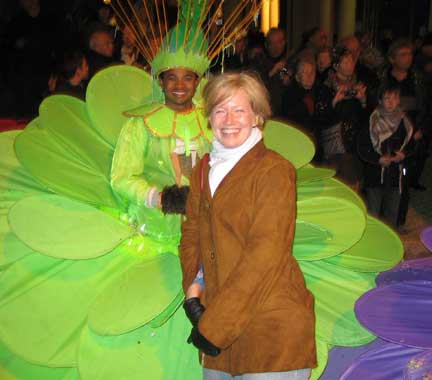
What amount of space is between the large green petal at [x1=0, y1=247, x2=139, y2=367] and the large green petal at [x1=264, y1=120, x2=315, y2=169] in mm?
986

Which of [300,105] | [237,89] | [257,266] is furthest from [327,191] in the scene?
[300,105]

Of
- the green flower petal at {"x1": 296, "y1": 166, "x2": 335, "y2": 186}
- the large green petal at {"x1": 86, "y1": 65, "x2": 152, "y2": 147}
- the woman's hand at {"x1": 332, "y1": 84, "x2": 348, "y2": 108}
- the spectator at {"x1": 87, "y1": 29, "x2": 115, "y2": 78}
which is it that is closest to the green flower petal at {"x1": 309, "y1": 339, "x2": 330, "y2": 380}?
the green flower petal at {"x1": 296, "y1": 166, "x2": 335, "y2": 186}

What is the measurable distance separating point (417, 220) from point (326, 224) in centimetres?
331

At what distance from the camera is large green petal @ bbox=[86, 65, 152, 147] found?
276 centimetres

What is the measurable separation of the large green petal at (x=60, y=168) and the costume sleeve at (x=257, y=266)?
1.10 meters

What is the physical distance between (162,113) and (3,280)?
0.94 m

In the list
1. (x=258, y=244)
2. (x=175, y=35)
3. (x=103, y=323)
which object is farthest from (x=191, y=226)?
(x=175, y=35)

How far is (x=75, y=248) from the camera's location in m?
2.14

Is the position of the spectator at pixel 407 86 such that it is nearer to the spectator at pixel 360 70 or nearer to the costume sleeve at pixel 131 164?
the spectator at pixel 360 70

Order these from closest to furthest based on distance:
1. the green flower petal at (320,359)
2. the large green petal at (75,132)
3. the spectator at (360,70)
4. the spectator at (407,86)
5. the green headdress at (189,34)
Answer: the green flower petal at (320,359)
the green headdress at (189,34)
the large green petal at (75,132)
the spectator at (407,86)
the spectator at (360,70)

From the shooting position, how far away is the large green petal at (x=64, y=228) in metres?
2.11

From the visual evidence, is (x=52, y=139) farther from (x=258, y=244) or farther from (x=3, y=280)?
(x=258, y=244)

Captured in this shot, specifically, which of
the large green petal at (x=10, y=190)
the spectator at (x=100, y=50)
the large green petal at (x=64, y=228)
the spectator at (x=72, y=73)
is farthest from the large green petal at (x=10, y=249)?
the spectator at (x=100, y=50)

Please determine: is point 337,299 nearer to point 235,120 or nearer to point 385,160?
point 235,120
